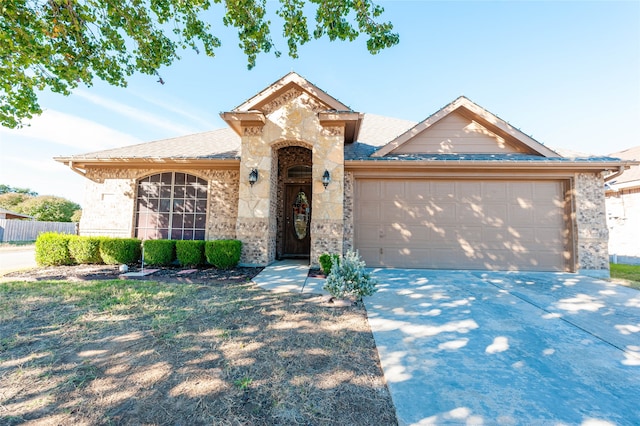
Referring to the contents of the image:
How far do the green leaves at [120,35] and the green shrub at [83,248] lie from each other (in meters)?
3.76

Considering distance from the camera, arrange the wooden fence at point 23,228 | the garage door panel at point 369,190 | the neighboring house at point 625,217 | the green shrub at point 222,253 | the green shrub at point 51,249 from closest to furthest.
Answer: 1. the green shrub at point 222,253
2. the green shrub at point 51,249
3. the garage door panel at point 369,190
4. the neighboring house at point 625,217
5. the wooden fence at point 23,228

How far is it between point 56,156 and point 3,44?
3401 mm

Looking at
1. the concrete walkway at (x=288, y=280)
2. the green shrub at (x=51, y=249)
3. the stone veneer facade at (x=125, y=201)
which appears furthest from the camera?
the stone veneer facade at (x=125, y=201)

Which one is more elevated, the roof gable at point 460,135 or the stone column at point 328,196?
the roof gable at point 460,135

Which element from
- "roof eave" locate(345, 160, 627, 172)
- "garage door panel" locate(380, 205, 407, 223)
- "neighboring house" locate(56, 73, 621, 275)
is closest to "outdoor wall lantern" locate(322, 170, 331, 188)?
"neighboring house" locate(56, 73, 621, 275)

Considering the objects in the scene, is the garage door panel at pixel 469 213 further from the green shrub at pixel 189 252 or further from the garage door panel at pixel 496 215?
the green shrub at pixel 189 252

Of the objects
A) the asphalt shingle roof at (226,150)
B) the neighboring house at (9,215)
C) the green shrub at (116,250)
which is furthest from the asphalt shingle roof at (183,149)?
the neighboring house at (9,215)

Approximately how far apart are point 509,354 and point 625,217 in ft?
43.4

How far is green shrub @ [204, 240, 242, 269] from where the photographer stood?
6.66 meters

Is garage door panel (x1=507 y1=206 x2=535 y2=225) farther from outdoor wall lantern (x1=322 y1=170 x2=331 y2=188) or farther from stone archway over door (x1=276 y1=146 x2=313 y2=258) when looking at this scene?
stone archway over door (x1=276 y1=146 x2=313 y2=258)

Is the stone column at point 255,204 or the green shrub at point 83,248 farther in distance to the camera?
the stone column at point 255,204

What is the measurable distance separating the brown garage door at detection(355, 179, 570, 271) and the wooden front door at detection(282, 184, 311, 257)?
2264mm

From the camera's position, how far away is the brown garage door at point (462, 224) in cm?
728

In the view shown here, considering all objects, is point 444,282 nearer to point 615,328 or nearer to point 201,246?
point 615,328
